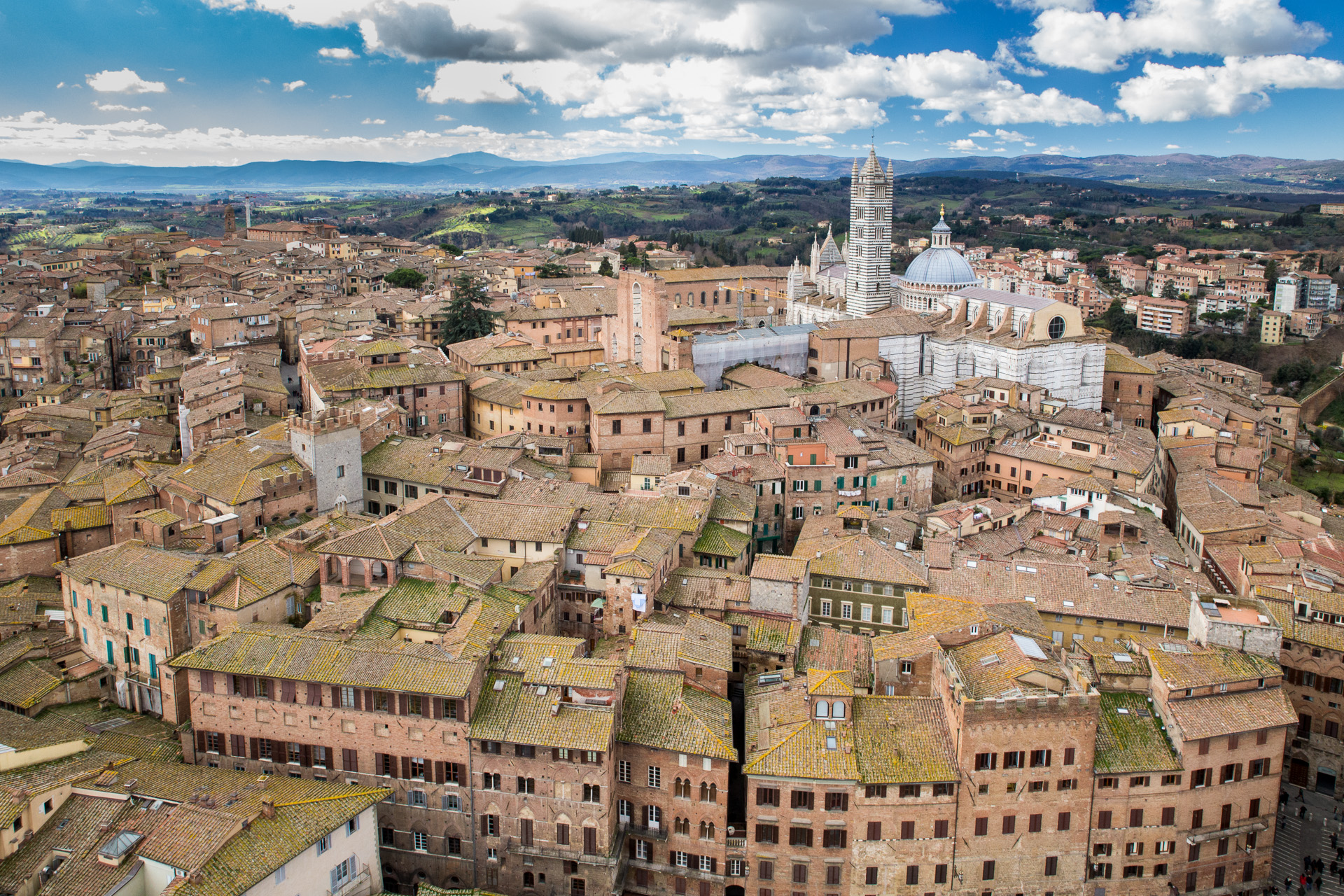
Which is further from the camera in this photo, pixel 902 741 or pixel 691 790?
pixel 902 741

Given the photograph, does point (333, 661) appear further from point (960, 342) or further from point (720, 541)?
point (960, 342)

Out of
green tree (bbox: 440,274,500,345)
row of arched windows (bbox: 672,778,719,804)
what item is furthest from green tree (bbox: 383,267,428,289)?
row of arched windows (bbox: 672,778,719,804)

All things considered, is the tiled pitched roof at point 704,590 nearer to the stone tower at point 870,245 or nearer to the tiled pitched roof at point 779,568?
the tiled pitched roof at point 779,568

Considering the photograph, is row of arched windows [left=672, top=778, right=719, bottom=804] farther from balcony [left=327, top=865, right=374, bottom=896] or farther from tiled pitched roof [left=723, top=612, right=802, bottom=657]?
balcony [left=327, top=865, right=374, bottom=896]

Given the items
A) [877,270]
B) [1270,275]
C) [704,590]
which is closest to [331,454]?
[704,590]

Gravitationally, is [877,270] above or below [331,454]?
above

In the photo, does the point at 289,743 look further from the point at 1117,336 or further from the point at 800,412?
the point at 1117,336
